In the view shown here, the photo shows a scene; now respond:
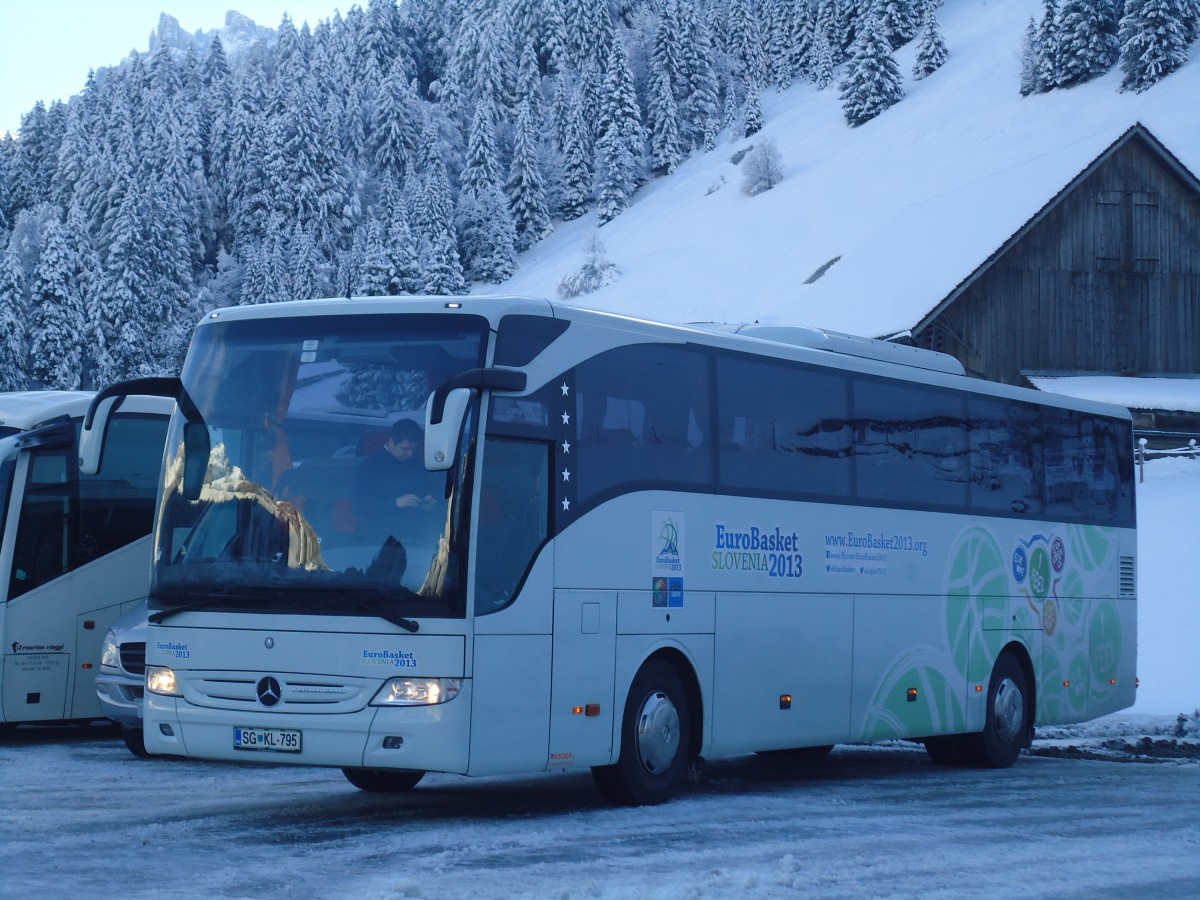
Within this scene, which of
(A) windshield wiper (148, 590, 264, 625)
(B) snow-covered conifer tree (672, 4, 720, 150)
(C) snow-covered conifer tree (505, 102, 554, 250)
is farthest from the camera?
(B) snow-covered conifer tree (672, 4, 720, 150)

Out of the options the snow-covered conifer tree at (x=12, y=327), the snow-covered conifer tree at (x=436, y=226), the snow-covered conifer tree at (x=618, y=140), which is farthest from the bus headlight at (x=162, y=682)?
the snow-covered conifer tree at (x=618, y=140)

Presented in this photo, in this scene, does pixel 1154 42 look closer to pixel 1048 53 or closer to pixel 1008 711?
pixel 1048 53

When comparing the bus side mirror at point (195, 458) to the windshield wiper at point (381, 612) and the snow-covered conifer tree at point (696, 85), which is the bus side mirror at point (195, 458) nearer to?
the windshield wiper at point (381, 612)

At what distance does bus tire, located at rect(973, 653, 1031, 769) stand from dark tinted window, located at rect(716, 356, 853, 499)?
346cm

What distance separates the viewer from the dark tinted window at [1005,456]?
15.6m

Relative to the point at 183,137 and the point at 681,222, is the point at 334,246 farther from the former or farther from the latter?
the point at 681,222

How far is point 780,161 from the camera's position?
9331cm

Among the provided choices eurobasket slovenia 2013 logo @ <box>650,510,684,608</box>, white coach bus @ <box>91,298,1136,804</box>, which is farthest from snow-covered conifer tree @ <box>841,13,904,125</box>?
eurobasket slovenia 2013 logo @ <box>650,510,684,608</box>

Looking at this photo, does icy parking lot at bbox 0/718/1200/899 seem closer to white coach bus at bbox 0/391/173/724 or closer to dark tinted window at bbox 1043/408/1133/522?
white coach bus at bbox 0/391/173/724

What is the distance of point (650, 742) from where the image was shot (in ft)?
37.1

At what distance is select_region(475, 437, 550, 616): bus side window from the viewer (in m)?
9.96

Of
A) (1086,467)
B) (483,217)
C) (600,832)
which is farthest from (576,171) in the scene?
(600,832)

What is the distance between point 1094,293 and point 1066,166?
5.66 meters

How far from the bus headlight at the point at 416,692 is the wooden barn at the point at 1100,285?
36.1 m
